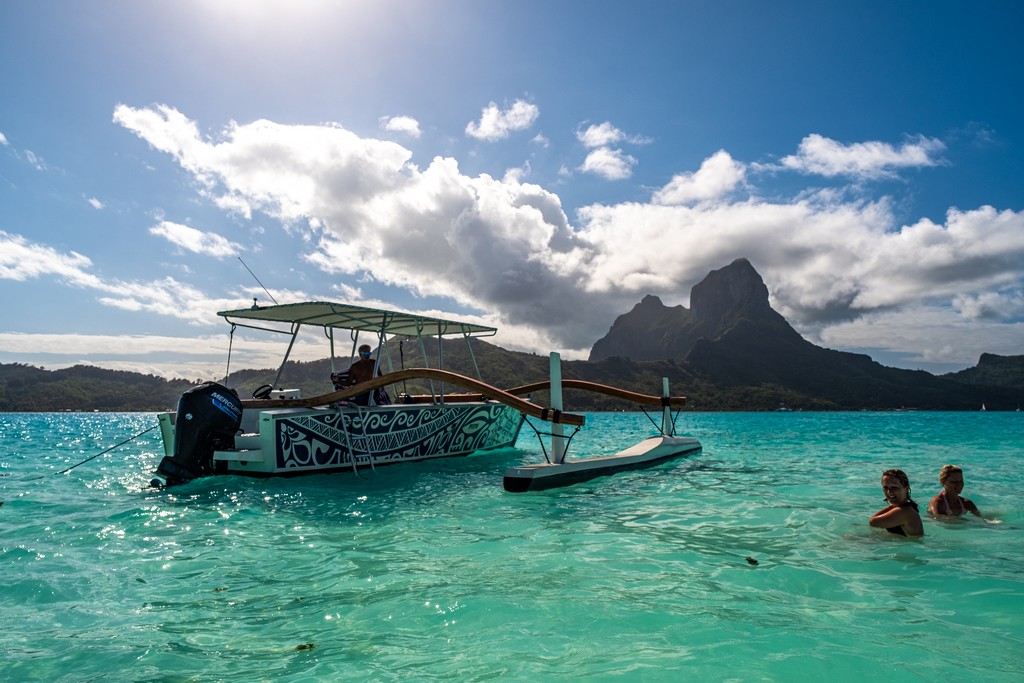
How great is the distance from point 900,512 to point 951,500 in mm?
1587

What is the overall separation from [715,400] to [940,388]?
236 ft

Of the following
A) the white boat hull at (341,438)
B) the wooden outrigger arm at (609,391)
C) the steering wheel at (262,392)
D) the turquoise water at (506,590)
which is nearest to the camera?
the turquoise water at (506,590)

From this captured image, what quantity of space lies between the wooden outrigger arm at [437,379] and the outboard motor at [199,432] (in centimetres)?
134

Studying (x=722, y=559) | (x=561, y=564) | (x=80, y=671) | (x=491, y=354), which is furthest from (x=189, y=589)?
(x=491, y=354)

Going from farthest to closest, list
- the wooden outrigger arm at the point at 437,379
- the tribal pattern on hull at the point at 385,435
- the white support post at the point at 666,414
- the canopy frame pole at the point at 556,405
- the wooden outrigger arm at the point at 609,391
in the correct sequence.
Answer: the white support post at the point at 666,414
the wooden outrigger arm at the point at 609,391
the tribal pattern on hull at the point at 385,435
the canopy frame pole at the point at 556,405
the wooden outrigger arm at the point at 437,379

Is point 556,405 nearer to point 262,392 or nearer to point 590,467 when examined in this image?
point 590,467

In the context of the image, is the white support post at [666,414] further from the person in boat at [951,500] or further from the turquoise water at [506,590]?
the person in boat at [951,500]

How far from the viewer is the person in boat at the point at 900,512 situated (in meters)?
5.96

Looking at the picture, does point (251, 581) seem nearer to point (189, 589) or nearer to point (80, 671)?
point (189, 589)

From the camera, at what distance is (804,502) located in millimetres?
8438

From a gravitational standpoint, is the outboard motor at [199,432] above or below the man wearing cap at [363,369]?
below

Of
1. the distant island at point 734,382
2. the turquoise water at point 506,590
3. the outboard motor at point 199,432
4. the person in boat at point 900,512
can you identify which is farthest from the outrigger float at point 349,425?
the distant island at point 734,382

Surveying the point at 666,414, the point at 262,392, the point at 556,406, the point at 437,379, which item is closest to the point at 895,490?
the point at 556,406

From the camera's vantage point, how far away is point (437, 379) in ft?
36.8
